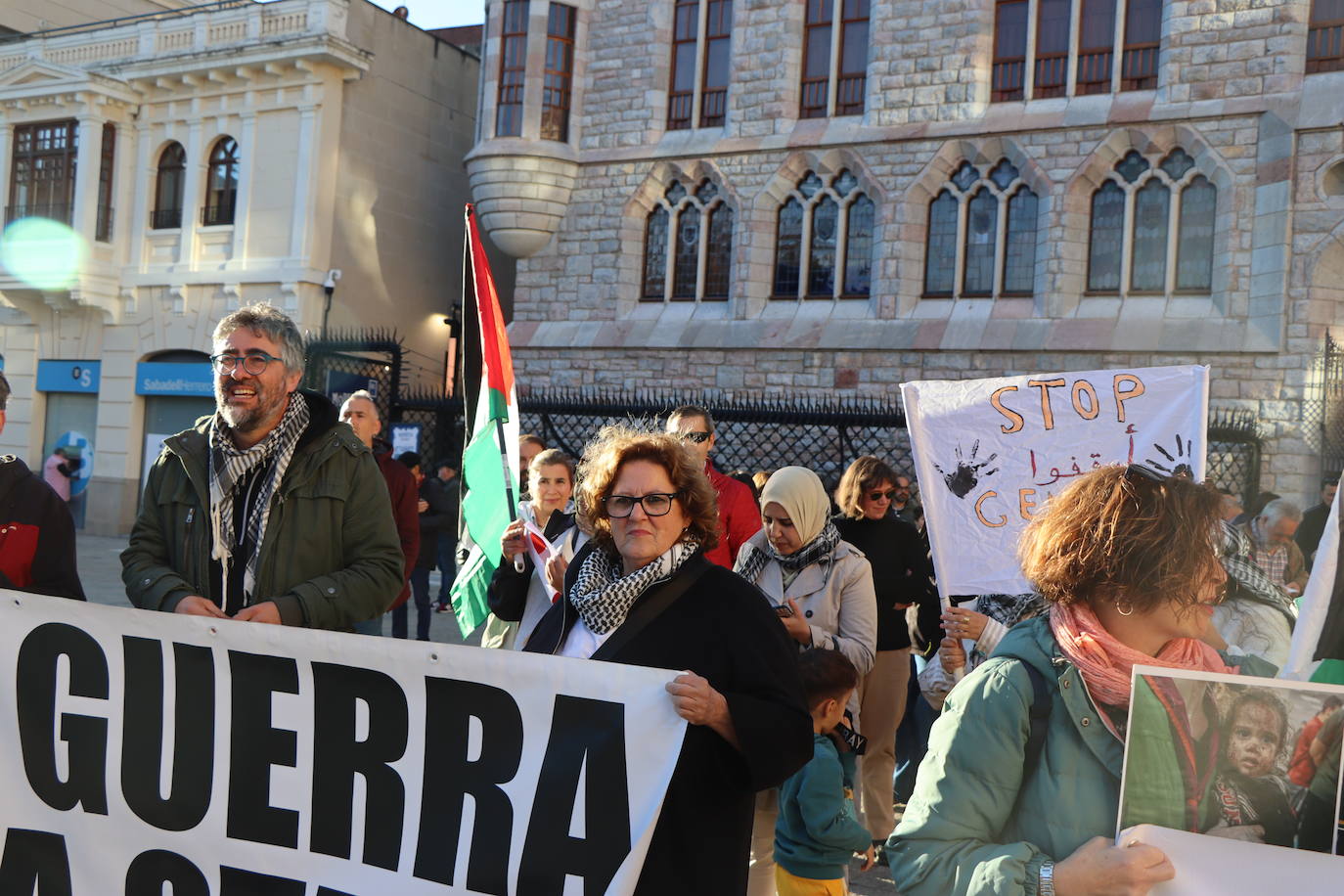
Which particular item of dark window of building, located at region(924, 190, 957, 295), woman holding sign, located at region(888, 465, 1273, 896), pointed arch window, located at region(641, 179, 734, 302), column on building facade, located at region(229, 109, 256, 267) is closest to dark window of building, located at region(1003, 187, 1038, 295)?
dark window of building, located at region(924, 190, 957, 295)

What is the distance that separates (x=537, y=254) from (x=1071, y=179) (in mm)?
8694

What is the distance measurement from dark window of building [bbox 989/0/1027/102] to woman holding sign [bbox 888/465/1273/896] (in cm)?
1672

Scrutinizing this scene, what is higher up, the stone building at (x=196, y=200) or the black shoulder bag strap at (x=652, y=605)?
the stone building at (x=196, y=200)

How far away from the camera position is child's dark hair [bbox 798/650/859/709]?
4.13 metres

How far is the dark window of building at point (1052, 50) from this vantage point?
17.1 metres

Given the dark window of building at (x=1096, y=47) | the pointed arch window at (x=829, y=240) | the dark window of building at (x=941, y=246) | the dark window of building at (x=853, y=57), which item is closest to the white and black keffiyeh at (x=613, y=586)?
the dark window of building at (x=941, y=246)

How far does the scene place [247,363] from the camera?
A: 3479mm

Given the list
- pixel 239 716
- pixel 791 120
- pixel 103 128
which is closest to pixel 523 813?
pixel 239 716

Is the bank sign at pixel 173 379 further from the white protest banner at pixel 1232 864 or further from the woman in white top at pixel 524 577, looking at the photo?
the white protest banner at pixel 1232 864

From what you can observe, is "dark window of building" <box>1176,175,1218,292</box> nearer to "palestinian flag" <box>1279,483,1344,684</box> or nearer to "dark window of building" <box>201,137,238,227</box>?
"palestinian flag" <box>1279,483,1344,684</box>

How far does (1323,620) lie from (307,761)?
2360 mm

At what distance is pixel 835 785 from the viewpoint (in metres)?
3.84

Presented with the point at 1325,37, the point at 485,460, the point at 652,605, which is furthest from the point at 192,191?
the point at 652,605

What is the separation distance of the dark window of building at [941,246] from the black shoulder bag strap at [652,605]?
15.8 m
